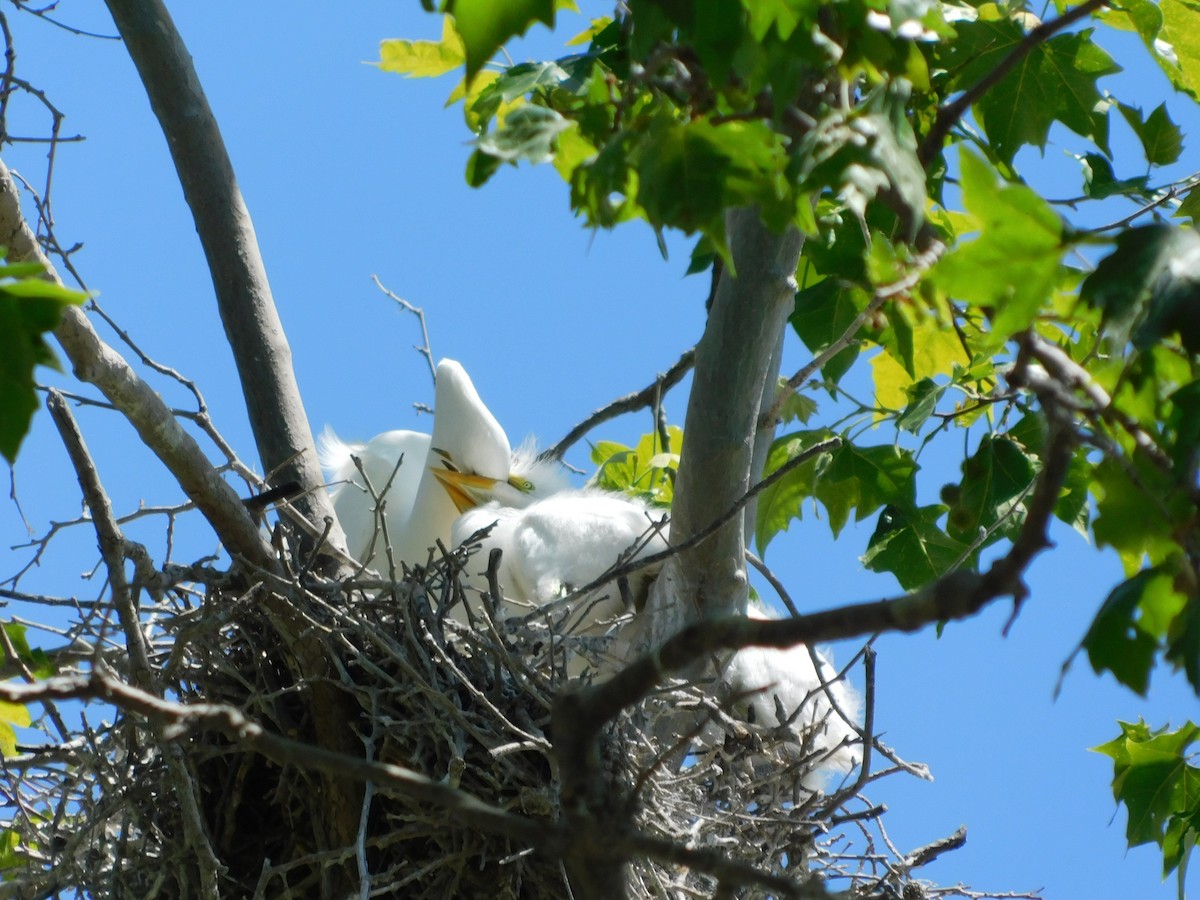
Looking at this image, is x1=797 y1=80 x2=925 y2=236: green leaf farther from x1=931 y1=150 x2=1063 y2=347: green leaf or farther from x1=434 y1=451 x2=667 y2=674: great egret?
x1=434 y1=451 x2=667 y2=674: great egret

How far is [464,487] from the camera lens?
3.70 m

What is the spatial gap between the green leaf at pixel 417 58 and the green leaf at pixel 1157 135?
1.25 m

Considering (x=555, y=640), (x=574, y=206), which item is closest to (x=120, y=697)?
(x=574, y=206)

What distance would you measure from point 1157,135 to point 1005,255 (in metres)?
1.68

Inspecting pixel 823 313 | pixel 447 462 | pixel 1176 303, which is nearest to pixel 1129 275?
pixel 1176 303

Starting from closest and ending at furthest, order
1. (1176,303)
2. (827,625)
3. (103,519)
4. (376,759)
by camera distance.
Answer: (827,625), (1176,303), (103,519), (376,759)

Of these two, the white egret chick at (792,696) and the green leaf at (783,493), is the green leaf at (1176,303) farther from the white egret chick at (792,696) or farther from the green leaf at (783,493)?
the green leaf at (783,493)

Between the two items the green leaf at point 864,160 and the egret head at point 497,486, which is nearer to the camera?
the green leaf at point 864,160

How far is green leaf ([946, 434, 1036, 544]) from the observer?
2.28 meters

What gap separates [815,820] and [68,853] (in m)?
1.13

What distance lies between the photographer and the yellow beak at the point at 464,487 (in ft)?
12.1

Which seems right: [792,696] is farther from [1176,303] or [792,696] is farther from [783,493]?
[1176,303]

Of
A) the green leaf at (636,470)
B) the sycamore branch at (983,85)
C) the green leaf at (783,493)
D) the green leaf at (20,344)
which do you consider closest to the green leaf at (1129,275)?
the sycamore branch at (983,85)

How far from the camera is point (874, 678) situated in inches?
70.2
